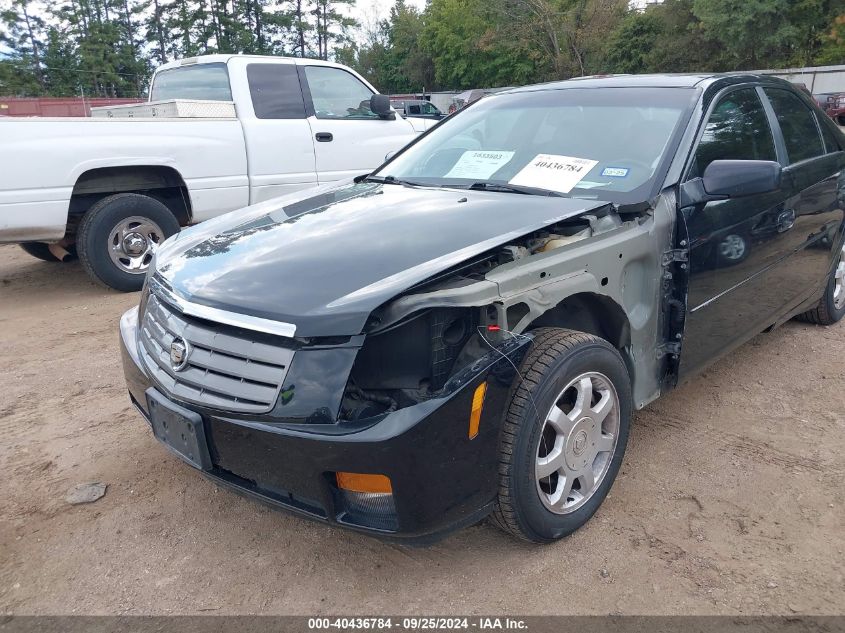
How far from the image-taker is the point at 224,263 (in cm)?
253

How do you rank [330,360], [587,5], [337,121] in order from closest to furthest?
1. [330,360]
2. [337,121]
3. [587,5]

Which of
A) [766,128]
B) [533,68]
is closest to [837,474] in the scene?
[766,128]

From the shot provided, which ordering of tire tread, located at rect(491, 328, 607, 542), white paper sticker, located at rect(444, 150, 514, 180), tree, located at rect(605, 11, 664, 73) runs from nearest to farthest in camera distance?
tire tread, located at rect(491, 328, 607, 542)
white paper sticker, located at rect(444, 150, 514, 180)
tree, located at rect(605, 11, 664, 73)

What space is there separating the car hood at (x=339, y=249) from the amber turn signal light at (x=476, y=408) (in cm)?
38

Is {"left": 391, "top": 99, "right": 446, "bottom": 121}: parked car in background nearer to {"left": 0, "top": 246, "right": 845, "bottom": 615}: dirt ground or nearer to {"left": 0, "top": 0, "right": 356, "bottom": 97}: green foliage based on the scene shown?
{"left": 0, "top": 246, "right": 845, "bottom": 615}: dirt ground

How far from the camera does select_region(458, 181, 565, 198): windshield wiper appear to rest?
2.97 m

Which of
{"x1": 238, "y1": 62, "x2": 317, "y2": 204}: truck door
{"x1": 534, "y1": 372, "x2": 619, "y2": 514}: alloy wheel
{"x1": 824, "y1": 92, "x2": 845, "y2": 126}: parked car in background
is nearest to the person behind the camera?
{"x1": 534, "y1": 372, "x2": 619, "y2": 514}: alloy wheel

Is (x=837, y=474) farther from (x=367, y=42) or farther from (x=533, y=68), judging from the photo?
(x=367, y=42)

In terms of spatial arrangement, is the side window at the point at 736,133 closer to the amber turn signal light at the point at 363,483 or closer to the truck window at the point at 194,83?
the amber turn signal light at the point at 363,483

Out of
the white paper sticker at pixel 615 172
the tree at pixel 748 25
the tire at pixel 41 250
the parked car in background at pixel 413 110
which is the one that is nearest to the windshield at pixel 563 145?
the white paper sticker at pixel 615 172

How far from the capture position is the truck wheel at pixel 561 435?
2221 millimetres

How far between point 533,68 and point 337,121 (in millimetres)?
49096

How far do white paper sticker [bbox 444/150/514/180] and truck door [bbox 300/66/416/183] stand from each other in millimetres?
3668

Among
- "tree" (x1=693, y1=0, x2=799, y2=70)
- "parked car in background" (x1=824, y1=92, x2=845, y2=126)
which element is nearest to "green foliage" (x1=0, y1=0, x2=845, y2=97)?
"tree" (x1=693, y1=0, x2=799, y2=70)
